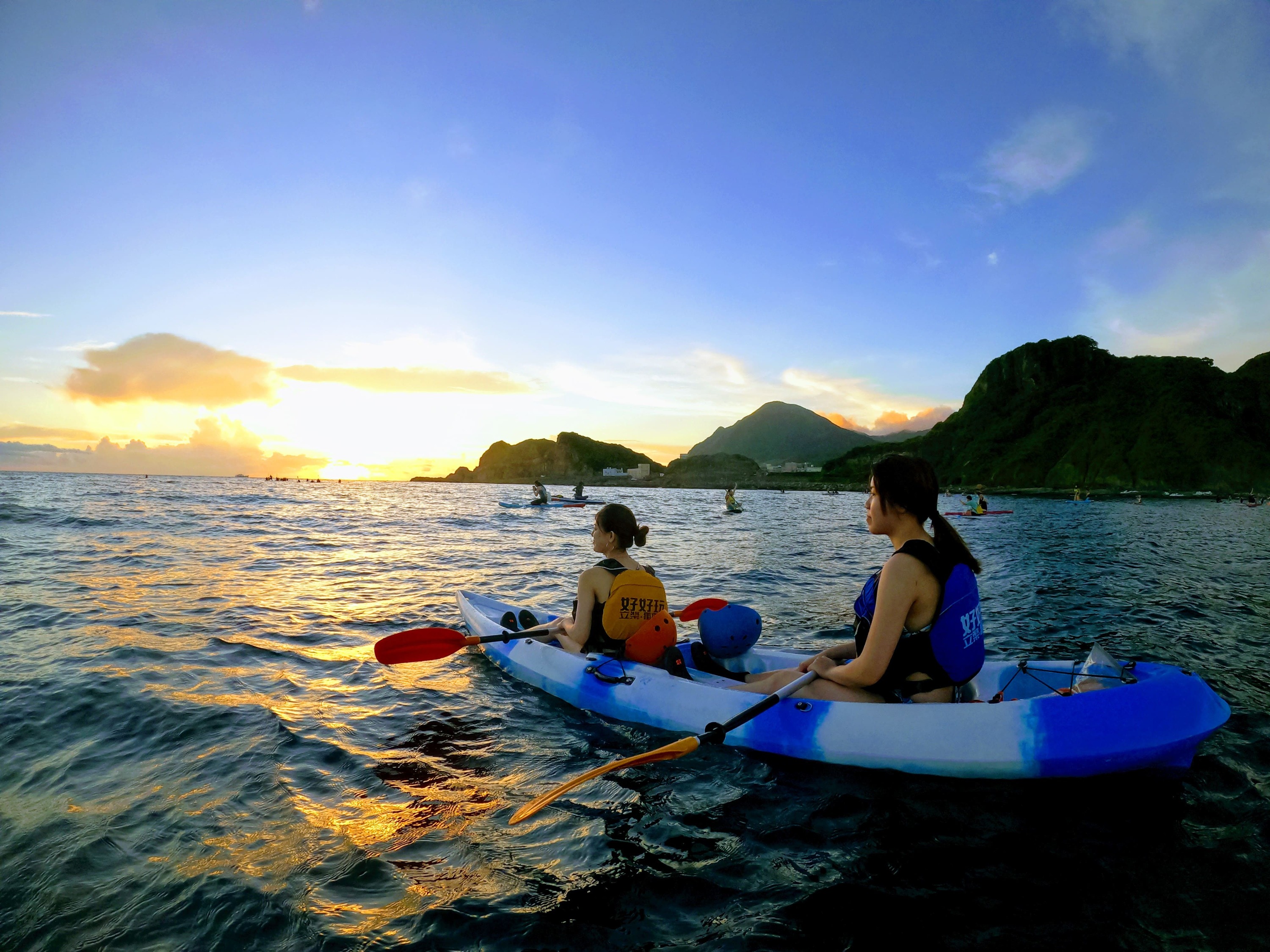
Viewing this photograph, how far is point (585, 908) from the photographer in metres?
3.10

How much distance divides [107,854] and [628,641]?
3.92 metres

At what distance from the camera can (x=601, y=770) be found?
157 inches

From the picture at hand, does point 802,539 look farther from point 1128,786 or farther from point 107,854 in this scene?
point 107,854

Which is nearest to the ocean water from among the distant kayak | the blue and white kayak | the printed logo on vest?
the blue and white kayak

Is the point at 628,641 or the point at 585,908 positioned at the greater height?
the point at 628,641

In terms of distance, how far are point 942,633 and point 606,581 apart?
114 inches

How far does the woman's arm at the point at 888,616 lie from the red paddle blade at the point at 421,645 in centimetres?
423

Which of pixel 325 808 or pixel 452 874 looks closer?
pixel 452 874

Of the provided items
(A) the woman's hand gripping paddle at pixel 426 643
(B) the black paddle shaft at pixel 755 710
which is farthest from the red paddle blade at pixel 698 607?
(B) the black paddle shaft at pixel 755 710

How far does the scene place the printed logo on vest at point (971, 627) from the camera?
4.09 metres

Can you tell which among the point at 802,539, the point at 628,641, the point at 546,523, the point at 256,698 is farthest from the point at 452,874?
the point at 546,523

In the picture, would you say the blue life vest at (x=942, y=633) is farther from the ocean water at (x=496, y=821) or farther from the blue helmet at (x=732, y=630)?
the blue helmet at (x=732, y=630)

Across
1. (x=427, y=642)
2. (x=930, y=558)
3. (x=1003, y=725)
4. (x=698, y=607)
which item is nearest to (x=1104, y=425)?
(x=698, y=607)

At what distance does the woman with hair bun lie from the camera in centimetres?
576
